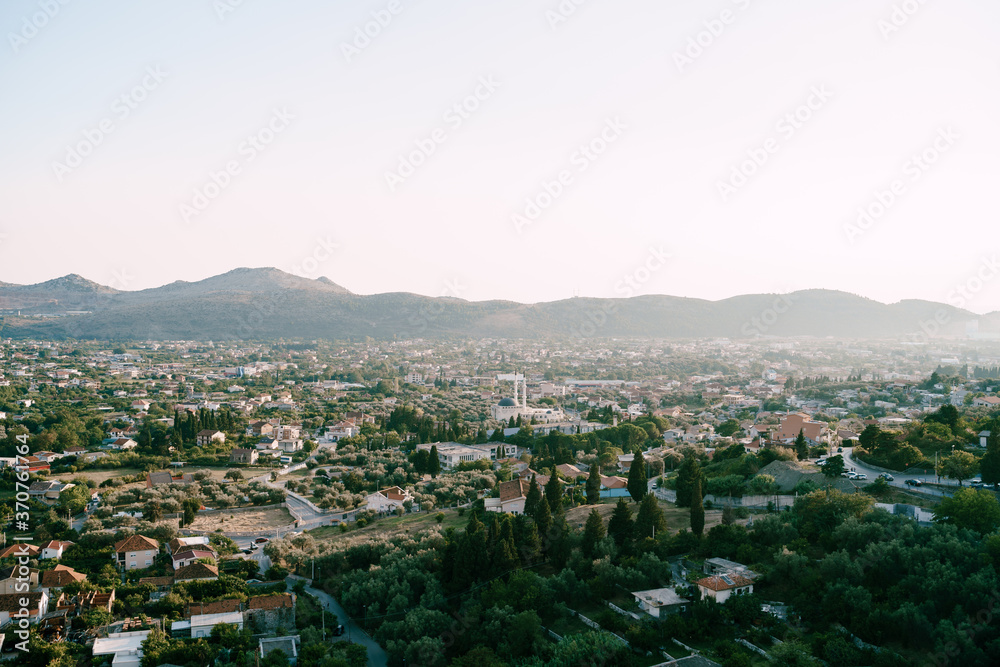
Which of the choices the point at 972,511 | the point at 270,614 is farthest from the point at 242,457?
the point at 972,511

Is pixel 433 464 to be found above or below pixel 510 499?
below

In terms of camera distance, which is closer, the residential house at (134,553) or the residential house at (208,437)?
the residential house at (134,553)

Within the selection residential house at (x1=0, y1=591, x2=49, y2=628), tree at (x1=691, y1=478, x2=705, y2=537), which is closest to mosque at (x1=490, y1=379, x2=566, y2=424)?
tree at (x1=691, y1=478, x2=705, y2=537)

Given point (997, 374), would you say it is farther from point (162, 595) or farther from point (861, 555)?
point (162, 595)

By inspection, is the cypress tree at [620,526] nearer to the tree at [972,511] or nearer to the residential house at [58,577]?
the tree at [972,511]

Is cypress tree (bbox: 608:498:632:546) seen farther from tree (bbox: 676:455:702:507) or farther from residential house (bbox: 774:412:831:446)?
residential house (bbox: 774:412:831:446)

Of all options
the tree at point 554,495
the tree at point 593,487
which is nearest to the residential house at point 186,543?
the tree at point 554,495

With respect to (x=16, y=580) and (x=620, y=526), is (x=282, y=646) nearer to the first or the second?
(x=16, y=580)
